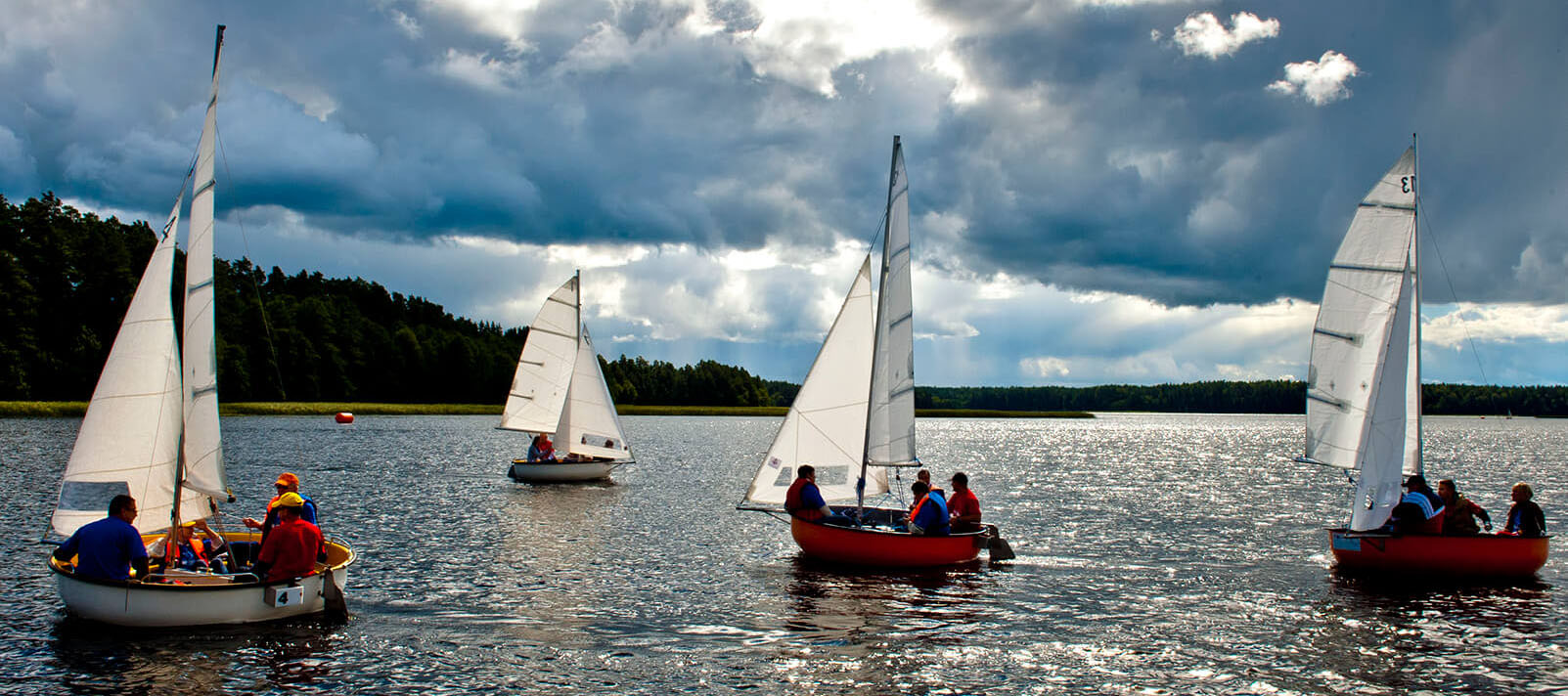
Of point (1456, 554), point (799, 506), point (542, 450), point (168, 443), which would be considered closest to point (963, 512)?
point (799, 506)

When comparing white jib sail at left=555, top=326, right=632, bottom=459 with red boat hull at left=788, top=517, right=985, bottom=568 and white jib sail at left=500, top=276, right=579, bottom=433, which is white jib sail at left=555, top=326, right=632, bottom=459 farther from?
red boat hull at left=788, top=517, right=985, bottom=568

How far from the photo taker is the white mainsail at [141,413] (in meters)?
18.1

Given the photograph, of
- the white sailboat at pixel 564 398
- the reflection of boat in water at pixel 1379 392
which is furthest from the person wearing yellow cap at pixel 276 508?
the white sailboat at pixel 564 398

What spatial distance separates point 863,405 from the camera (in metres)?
26.7

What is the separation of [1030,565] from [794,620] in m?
10.1

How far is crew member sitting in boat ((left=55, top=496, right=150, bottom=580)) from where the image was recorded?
1686 centimetres

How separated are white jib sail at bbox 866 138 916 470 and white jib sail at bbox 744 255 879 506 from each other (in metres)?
0.47

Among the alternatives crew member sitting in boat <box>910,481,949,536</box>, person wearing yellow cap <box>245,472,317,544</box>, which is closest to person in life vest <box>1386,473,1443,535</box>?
crew member sitting in boat <box>910,481,949,536</box>

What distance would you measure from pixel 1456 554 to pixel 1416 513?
1.17m

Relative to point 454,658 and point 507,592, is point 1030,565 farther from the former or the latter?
point 454,658

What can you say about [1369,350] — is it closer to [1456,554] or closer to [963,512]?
[1456,554]

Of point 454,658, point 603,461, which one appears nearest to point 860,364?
point 454,658

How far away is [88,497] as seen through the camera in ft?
52.7

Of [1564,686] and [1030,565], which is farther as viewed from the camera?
[1030,565]
